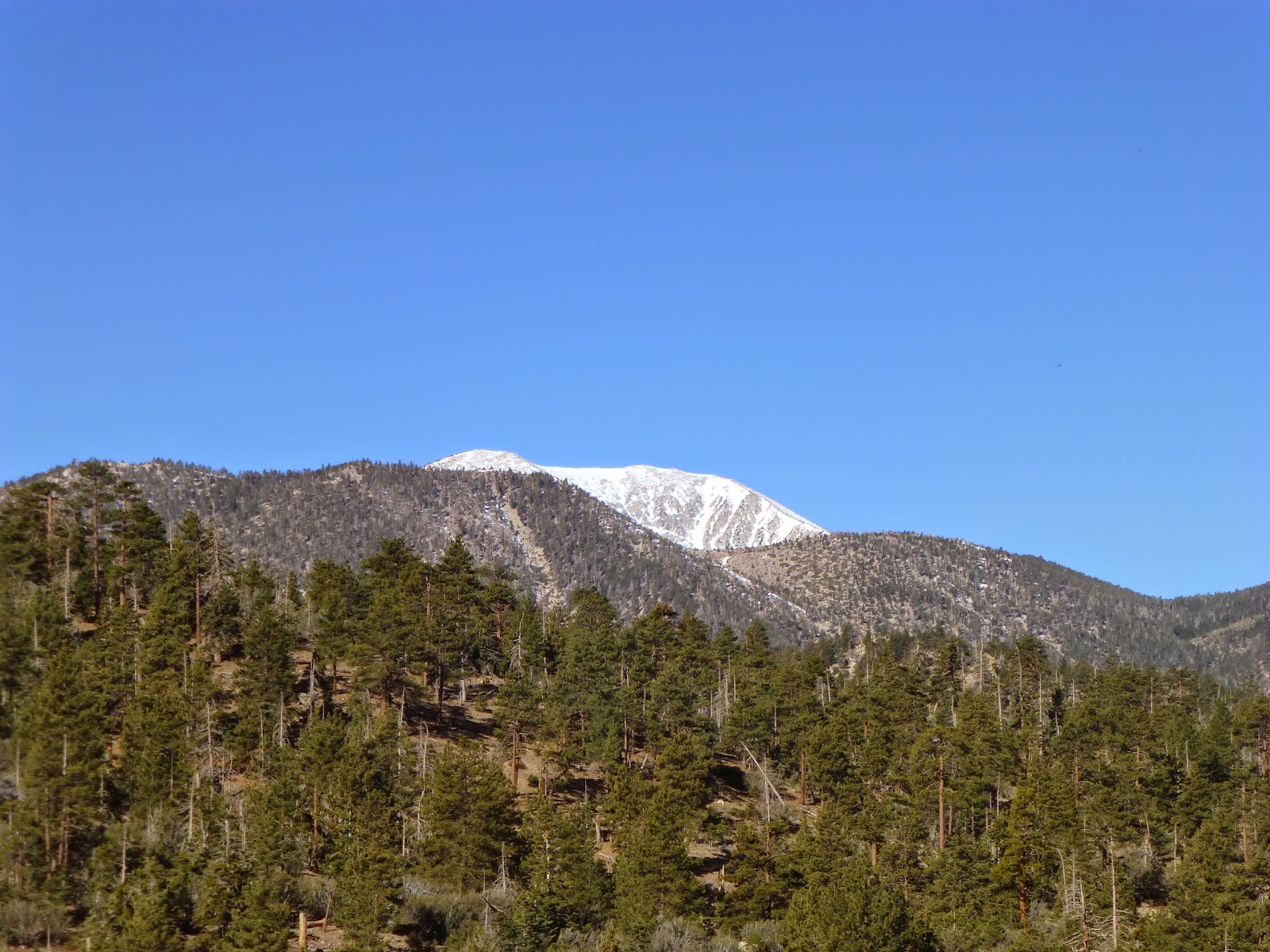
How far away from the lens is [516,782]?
9188 centimetres

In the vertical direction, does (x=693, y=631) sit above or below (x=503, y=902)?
above

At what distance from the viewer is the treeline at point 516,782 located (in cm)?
5953

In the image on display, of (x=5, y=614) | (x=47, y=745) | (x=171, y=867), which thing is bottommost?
(x=171, y=867)

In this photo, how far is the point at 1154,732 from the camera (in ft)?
358

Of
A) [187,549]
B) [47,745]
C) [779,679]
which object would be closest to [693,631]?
[779,679]

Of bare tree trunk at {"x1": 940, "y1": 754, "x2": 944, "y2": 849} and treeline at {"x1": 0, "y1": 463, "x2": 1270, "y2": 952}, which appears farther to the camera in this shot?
bare tree trunk at {"x1": 940, "y1": 754, "x2": 944, "y2": 849}

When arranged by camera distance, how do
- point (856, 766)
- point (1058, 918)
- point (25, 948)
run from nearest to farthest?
point (25, 948) < point (1058, 918) < point (856, 766)

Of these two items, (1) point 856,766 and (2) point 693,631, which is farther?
(2) point 693,631

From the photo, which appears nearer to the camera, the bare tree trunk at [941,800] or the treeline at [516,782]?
the treeline at [516,782]

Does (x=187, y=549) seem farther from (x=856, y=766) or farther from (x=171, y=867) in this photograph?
(x=856, y=766)

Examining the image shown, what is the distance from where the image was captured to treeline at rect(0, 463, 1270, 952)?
2344 inches

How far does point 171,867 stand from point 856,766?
56.8 metres

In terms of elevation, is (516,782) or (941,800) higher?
(516,782)

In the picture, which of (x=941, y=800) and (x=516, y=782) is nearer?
(x=516, y=782)
